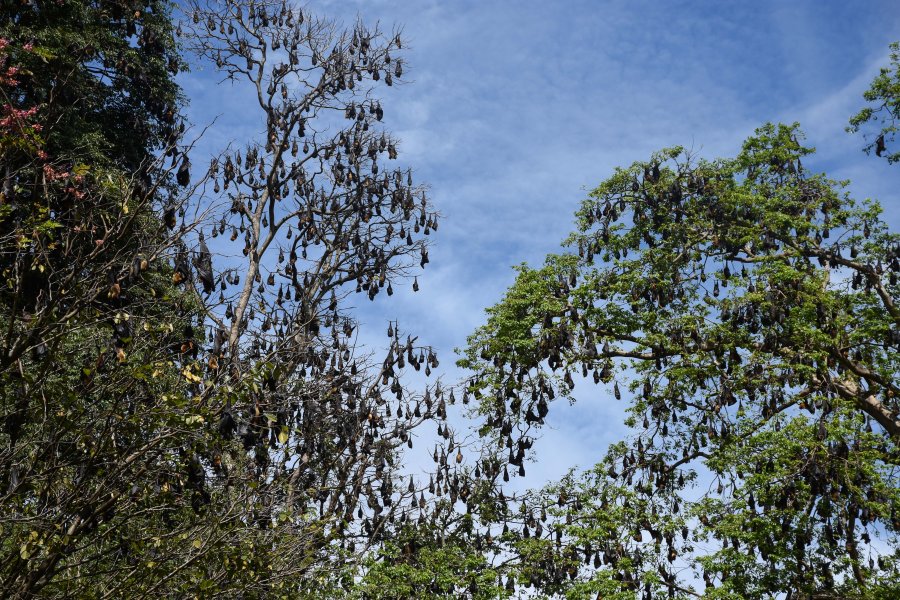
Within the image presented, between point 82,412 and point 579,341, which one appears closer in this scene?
point 82,412

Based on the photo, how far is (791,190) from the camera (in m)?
20.1

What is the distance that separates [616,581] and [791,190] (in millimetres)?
10207

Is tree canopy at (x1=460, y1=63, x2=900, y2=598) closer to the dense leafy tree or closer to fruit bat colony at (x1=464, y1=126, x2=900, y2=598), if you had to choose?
fruit bat colony at (x1=464, y1=126, x2=900, y2=598)

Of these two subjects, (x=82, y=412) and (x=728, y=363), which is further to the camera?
(x=728, y=363)

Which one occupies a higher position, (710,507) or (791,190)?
(791,190)

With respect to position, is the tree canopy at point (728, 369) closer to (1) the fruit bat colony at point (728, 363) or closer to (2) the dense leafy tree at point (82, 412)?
(1) the fruit bat colony at point (728, 363)

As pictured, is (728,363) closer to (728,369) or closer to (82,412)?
(728,369)

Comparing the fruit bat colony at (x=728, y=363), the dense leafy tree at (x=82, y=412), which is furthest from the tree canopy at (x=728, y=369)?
the dense leafy tree at (x=82, y=412)

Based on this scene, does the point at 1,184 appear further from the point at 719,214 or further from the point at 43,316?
the point at 719,214

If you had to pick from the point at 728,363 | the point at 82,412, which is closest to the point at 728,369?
the point at 728,363

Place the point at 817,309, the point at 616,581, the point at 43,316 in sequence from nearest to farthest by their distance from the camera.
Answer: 1. the point at 43,316
2. the point at 616,581
3. the point at 817,309

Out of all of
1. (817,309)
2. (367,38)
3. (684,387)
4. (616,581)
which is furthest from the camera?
(367,38)

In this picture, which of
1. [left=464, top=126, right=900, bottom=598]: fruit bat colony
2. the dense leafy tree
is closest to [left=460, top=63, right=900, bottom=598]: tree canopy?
[left=464, top=126, right=900, bottom=598]: fruit bat colony

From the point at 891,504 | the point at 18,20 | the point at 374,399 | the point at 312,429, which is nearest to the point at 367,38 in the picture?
the point at 18,20
